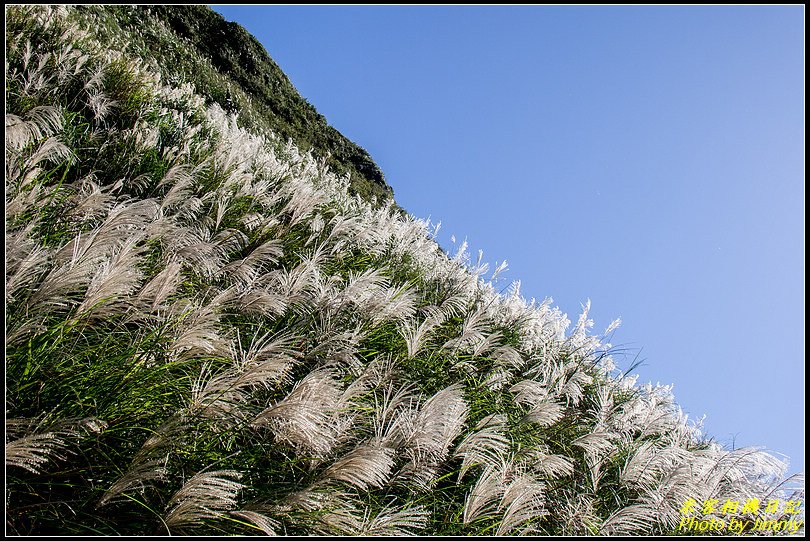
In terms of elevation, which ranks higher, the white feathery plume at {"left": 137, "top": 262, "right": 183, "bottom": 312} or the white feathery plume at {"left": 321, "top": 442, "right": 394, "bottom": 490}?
the white feathery plume at {"left": 137, "top": 262, "right": 183, "bottom": 312}

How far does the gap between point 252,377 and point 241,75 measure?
2309 centimetres

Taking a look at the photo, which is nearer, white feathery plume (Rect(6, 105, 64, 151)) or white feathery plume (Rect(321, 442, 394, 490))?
white feathery plume (Rect(321, 442, 394, 490))

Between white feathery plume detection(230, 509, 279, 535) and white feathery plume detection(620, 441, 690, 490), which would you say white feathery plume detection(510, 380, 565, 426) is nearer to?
white feathery plume detection(620, 441, 690, 490)

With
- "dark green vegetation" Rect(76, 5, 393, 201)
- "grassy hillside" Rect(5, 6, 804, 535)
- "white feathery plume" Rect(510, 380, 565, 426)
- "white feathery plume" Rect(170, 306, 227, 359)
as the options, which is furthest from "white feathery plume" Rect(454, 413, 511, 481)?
"dark green vegetation" Rect(76, 5, 393, 201)

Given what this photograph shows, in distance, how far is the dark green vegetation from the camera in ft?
53.7

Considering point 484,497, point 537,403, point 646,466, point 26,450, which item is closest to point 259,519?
point 26,450

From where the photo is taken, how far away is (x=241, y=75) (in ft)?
71.9

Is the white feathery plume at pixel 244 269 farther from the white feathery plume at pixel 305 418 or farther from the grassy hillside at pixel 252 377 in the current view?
the white feathery plume at pixel 305 418

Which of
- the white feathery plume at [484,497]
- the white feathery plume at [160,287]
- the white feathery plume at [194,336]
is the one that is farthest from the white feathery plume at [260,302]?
the white feathery plume at [484,497]

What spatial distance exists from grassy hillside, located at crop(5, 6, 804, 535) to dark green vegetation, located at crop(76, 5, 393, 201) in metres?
11.8

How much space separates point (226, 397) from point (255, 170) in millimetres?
3903

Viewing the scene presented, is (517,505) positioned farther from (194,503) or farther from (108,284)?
(108,284)

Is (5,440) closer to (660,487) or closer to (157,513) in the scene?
(157,513)

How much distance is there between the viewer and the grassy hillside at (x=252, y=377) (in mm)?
1909
